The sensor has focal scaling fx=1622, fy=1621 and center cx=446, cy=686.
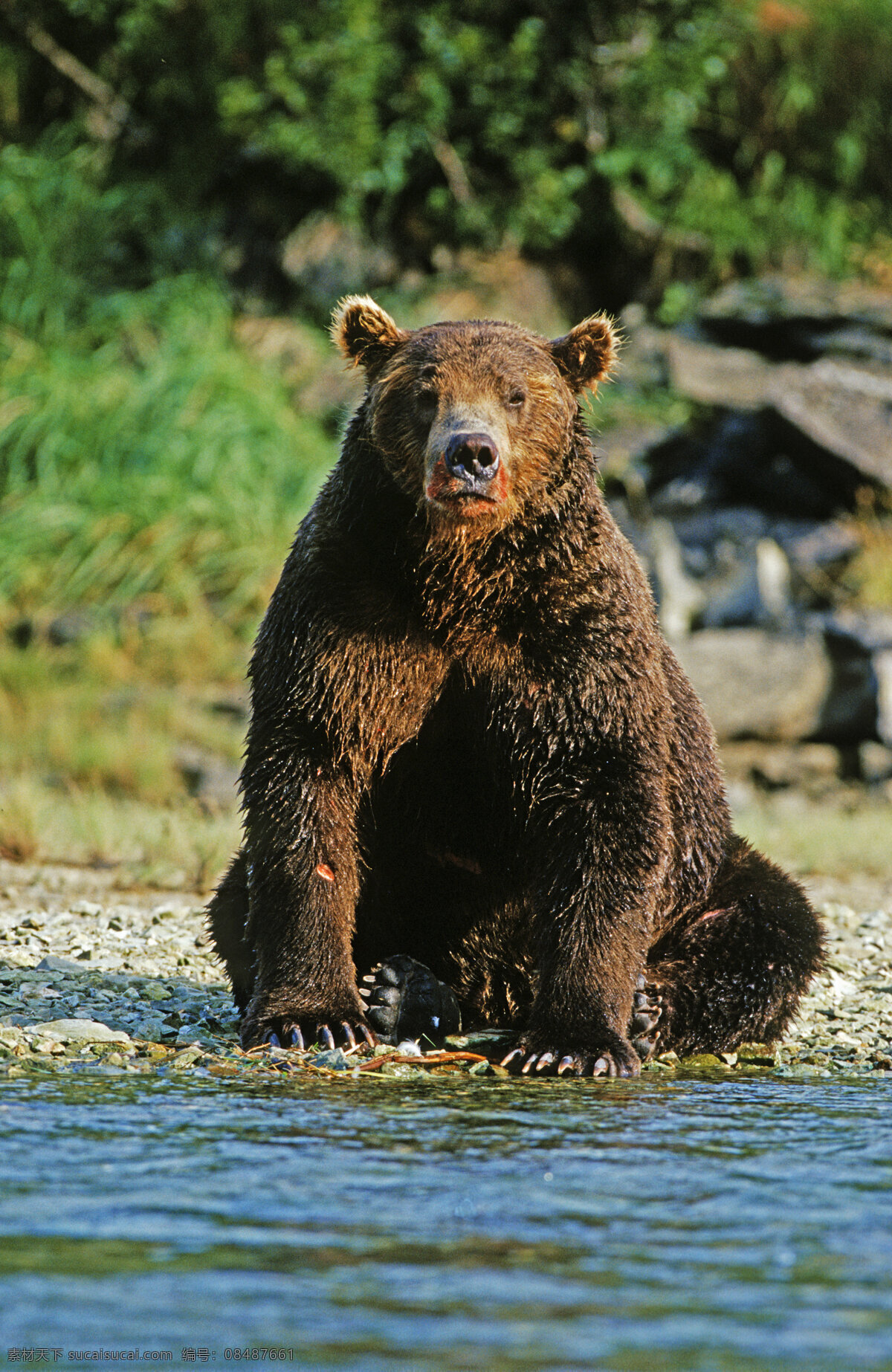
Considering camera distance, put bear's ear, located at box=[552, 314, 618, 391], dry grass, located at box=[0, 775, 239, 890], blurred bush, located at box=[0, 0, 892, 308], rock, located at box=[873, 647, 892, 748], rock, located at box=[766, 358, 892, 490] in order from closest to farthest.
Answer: bear's ear, located at box=[552, 314, 618, 391] → dry grass, located at box=[0, 775, 239, 890] → rock, located at box=[873, 647, 892, 748] → rock, located at box=[766, 358, 892, 490] → blurred bush, located at box=[0, 0, 892, 308]

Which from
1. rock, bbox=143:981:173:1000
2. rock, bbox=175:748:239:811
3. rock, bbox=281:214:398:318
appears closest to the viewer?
rock, bbox=143:981:173:1000

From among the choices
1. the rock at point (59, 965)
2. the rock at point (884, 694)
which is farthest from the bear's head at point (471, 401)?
the rock at point (884, 694)

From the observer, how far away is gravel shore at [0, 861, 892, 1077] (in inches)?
153

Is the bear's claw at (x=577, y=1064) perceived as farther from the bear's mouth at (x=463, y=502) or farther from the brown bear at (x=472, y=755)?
the bear's mouth at (x=463, y=502)

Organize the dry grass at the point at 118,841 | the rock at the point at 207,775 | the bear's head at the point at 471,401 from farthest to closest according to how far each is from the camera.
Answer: the rock at the point at 207,775 < the dry grass at the point at 118,841 < the bear's head at the point at 471,401

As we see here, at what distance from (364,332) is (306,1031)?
6.36 ft

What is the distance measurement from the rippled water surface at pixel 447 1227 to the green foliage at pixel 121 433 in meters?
8.74

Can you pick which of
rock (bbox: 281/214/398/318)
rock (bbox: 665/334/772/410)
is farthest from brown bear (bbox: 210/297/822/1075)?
rock (bbox: 281/214/398/318)

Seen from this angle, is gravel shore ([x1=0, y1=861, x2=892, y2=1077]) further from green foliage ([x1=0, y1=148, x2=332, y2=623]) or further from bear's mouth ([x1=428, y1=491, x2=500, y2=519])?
green foliage ([x1=0, y1=148, x2=332, y2=623])

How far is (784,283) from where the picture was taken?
14125 mm

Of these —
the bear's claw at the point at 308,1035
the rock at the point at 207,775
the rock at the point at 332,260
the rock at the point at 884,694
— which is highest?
the rock at the point at 332,260

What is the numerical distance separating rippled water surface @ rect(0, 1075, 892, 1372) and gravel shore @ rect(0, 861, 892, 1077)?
1.09 feet

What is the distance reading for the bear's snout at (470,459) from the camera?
388cm

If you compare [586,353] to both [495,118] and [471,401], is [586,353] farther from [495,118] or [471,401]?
[495,118]
